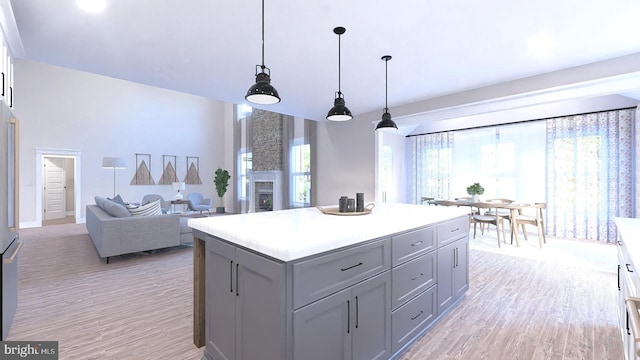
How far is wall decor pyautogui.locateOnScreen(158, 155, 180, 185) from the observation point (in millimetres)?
8969

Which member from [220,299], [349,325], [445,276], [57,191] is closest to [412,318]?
[445,276]

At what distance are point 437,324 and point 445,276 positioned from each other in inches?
15.4

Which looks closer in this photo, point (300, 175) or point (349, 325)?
point (349, 325)

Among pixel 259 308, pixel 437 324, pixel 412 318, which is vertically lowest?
pixel 437 324

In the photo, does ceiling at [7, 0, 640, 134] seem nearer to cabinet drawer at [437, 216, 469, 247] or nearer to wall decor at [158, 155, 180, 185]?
cabinet drawer at [437, 216, 469, 247]

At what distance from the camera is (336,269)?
1398 mm

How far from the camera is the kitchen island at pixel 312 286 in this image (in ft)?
4.07

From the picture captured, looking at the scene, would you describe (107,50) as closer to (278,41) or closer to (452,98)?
(278,41)

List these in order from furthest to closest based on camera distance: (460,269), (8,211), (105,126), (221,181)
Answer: (221,181)
(105,126)
(460,269)
(8,211)

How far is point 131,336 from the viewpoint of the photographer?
2.10 m

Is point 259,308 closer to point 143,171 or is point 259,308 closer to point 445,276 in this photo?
point 445,276

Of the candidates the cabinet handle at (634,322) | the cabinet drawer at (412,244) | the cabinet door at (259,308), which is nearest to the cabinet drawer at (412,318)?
the cabinet drawer at (412,244)

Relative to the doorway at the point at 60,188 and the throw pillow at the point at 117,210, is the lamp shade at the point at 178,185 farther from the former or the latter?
the throw pillow at the point at 117,210

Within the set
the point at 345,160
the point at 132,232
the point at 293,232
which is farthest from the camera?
the point at 345,160
